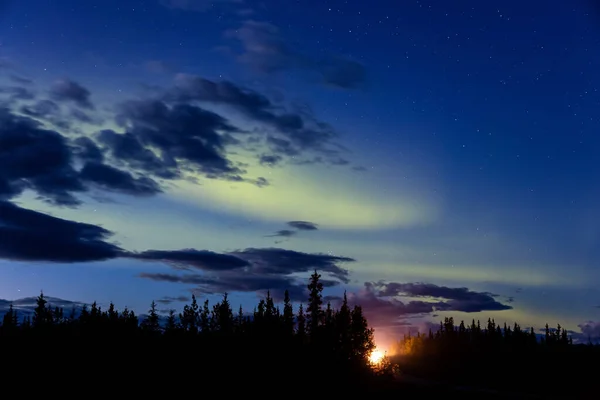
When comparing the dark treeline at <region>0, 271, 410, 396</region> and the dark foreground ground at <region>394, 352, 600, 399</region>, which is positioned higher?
the dark treeline at <region>0, 271, 410, 396</region>

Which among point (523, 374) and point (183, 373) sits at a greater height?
point (183, 373)

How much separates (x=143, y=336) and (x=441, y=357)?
386ft

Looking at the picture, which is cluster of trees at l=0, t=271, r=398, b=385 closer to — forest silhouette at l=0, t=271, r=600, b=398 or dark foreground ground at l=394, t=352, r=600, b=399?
forest silhouette at l=0, t=271, r=600, b=398

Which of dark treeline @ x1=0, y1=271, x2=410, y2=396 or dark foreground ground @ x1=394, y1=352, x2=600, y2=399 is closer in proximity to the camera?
dark treeline @ x1=0, y1=271, x2=410, y2=396

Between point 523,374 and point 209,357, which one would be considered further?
point 523,374

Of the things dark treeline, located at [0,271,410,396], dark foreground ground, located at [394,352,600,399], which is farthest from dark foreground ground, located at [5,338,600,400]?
dark foreground ground, located at [394,352,600,399]

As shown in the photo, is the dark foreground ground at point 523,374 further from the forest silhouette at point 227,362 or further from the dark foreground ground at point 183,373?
the dark foreground ground at point 183,373

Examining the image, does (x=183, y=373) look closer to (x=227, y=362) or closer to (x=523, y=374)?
(x=227, y=362)

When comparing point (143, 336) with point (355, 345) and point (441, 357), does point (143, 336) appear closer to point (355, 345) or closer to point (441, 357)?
point (355, 345)

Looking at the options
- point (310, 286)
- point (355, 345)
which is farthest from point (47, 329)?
point (355, 345)

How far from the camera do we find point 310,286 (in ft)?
383

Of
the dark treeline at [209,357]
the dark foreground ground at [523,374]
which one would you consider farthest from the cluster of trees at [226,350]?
the dark foreground ground at [523,374]

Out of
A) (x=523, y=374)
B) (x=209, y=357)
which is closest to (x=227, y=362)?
(x=209, y=357)

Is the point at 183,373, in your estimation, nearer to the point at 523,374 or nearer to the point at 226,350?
the point at 226,350
